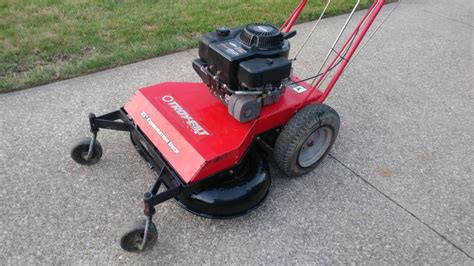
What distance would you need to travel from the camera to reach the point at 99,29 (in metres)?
4.09

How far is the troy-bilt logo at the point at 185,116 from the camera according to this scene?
2135 millimetres

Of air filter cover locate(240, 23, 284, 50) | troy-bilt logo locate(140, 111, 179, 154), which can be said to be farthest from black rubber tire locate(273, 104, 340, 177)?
troy-bilt logo locate(140, 111, 179, 154)

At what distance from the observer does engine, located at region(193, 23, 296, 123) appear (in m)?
2.04

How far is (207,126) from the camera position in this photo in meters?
2.19

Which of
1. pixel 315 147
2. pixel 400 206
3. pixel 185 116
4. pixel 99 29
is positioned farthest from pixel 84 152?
pixel 99 29

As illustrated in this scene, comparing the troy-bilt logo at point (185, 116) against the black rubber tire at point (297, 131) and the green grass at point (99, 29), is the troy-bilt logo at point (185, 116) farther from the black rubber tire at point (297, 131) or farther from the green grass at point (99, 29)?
the green grass at point (99, 29)

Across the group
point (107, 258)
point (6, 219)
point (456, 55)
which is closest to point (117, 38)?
point (6, 219)

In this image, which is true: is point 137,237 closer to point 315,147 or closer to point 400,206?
point 315,147

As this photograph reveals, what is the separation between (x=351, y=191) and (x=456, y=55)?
294 centimetres

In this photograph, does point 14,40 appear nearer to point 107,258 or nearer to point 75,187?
point 75,187

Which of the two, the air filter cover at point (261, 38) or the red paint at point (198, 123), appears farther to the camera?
the air filter cover at point (261, 38)

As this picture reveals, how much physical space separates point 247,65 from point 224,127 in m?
0.37

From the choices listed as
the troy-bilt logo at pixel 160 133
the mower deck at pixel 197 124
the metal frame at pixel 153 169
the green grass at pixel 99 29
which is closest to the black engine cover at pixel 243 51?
the mower deck at pixel 197 124

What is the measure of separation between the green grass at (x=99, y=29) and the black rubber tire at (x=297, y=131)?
2.03 meters
